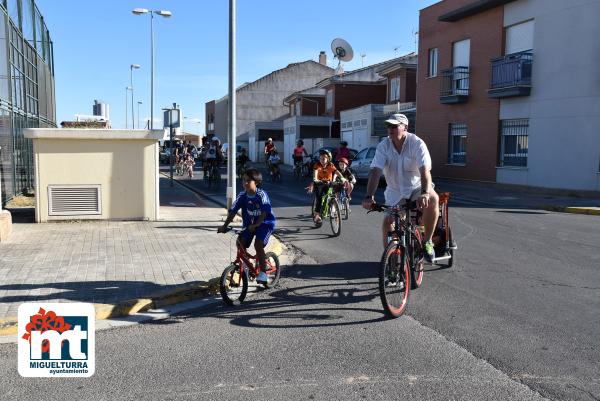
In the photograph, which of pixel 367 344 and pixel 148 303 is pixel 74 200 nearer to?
pixel 148 303

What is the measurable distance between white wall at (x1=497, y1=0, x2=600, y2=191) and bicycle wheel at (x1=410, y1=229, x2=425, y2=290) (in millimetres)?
14666

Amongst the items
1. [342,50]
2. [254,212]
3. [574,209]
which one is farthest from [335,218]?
[342,50]

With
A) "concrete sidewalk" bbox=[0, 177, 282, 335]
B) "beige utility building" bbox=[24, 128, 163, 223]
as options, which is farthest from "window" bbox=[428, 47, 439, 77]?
"beige utility building" bbox=[24, 128, 163, 223]

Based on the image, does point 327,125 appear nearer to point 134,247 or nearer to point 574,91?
point 574,91

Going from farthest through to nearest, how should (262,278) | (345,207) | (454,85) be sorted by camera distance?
(454,85) → (345,207) → (262,278)

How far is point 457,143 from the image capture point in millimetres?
25906

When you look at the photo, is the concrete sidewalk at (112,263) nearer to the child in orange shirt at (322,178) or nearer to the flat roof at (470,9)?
the child in orange shirt at (322,178)

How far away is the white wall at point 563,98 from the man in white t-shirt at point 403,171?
1483 centimetres

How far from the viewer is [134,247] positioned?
28.5 ft

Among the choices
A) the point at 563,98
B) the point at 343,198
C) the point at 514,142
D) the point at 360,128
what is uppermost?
the point at 563,98

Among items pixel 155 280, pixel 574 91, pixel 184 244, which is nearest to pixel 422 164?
pixel 155 280

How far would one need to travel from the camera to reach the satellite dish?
4459 cm

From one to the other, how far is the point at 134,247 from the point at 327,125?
122ft

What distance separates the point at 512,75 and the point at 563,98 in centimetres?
246
